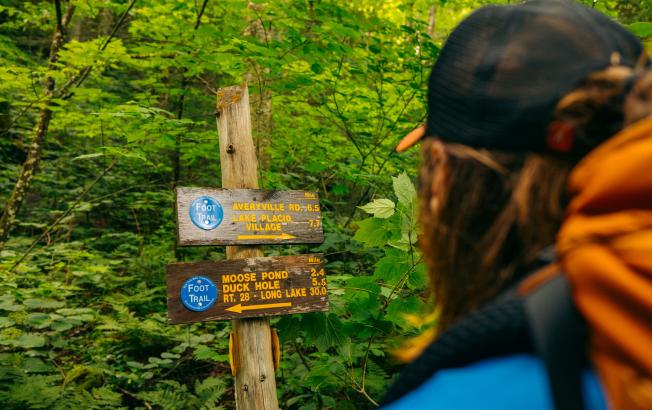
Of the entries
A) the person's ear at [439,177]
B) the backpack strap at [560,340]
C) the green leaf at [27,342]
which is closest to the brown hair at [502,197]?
the person's ear at [439,177]

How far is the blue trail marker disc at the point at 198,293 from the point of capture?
248 cm

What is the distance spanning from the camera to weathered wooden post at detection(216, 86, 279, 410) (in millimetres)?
2736

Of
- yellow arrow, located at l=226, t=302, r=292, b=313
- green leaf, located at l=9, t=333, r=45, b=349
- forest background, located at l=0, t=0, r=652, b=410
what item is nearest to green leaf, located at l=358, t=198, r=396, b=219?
forest background, located at l=0, t=0, r=652, b=410

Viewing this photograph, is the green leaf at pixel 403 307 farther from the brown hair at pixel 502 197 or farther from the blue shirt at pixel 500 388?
the blue shirt at pixel 500 388

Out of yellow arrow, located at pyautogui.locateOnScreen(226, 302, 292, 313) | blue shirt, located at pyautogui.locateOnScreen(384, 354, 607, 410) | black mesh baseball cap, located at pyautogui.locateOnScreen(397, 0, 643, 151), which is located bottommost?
blue shirt, located at pyautogui.locateOnScreen(384, 354, 607, 410)

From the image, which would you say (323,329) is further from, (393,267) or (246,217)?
(246,217)

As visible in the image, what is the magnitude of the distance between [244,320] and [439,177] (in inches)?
84.0

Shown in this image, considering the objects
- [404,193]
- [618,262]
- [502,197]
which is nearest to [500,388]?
[618,262]

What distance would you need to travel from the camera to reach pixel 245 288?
105 inches

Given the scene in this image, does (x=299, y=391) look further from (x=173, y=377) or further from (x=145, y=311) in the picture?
(x=145, y=311)

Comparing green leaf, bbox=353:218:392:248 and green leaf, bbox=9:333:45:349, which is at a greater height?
green leaf, bbox=353:218:392:248

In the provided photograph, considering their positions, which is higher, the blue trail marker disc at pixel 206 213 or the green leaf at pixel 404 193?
the blue trail marker disc at pixel 206 213

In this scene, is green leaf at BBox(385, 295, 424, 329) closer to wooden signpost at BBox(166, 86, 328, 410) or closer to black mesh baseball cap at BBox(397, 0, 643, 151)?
wooden signpost at BBox(166, 86, 328, 410)

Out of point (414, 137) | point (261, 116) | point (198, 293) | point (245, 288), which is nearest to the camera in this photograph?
point (414, 137)
